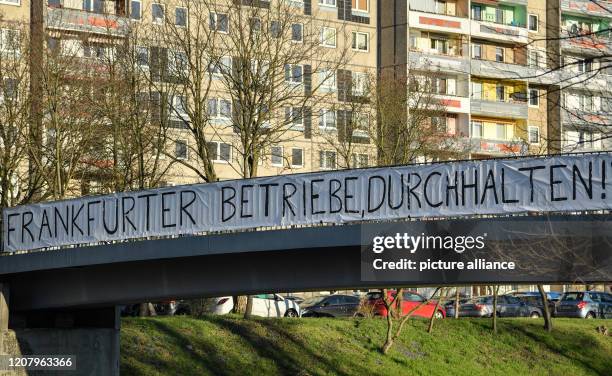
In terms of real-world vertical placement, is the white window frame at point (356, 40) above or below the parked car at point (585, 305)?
above

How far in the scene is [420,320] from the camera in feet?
168

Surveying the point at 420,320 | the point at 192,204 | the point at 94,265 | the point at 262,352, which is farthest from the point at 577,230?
the point at 420,320

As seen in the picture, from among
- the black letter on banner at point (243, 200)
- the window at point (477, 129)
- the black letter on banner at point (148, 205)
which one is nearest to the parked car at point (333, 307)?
the black letter on banner at point (148, 205)

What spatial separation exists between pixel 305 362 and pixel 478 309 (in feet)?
50.8

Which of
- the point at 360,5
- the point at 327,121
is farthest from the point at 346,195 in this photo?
the point at 360,5

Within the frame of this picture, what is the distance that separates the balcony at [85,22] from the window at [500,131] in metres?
31.6

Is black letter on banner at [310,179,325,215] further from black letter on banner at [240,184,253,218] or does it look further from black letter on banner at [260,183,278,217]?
black letter on banner at [240,184,253,218]

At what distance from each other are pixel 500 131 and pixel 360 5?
1299 centimetres

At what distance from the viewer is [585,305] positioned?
59.4m

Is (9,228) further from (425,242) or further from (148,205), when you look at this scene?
→ (425,242)

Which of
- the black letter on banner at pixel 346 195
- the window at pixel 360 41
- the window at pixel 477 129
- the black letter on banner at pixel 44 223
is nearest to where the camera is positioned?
the black letter on banner at pixel 346 195

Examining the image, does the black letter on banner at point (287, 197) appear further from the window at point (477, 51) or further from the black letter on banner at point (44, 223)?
the window at point (477, 51)

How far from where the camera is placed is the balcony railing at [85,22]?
54562mm

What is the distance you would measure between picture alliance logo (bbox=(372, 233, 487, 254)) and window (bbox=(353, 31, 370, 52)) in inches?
2054
